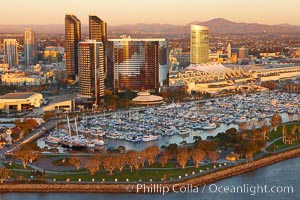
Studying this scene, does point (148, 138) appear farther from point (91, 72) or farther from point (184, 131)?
point (91, 72)

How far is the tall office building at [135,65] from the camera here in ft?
68.5

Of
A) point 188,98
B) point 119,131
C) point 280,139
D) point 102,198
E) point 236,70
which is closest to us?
point 102,198

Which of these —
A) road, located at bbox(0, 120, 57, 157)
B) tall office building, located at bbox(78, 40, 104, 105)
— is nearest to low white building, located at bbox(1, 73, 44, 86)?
tall office building, located at bbox(78, 40, 104, 105)

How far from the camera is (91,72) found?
1850 centimetres

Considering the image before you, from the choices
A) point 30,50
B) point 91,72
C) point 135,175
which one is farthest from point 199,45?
point 135,175

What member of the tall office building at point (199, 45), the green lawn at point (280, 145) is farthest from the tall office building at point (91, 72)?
the tall office building at point (199, 45)

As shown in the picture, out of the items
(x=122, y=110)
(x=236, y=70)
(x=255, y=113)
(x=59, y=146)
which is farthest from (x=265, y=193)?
(x=236, y=70)

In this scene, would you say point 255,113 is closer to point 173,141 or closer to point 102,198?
point 173,141

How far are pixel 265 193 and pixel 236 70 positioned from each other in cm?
1762

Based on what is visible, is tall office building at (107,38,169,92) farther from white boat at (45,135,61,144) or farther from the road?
white boat at (45,135,61,144)

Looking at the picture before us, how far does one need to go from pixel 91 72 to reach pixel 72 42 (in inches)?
269

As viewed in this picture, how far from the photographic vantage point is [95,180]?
9414mm

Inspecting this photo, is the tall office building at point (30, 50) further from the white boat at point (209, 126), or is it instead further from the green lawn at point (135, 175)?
the green lawn at point (135, 175)

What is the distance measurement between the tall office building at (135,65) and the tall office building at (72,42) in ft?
13.7
